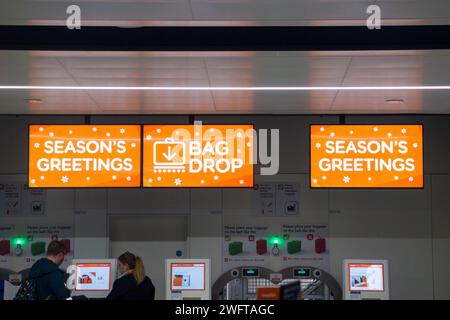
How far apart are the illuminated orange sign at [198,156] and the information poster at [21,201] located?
5.59ft

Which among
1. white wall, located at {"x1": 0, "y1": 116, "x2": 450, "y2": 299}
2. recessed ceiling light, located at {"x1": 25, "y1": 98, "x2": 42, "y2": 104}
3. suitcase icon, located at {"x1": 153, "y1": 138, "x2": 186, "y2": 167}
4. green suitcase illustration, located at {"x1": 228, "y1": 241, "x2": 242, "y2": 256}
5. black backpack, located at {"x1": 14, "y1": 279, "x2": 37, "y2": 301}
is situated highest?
recessed ceiling light, located at {"x1": 25, "y1": 98, "x2": 42, "y2": 104}

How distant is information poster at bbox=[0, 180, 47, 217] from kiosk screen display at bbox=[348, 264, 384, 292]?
338cm

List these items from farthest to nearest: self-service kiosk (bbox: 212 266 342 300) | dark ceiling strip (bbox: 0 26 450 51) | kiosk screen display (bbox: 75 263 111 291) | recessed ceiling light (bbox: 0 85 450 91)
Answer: self-service kiosk (bbox: 212 266 342 300) → kiosk screen display (bbox: 75 263 111 291) → recessed ceiling light (bbox: 0 85 450 91) → dark ceiling strip (bbox: 0 26 450 51)

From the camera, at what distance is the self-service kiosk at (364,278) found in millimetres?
7164

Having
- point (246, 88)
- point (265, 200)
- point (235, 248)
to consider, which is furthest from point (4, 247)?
point (246, 88)

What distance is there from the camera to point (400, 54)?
4.48 metres

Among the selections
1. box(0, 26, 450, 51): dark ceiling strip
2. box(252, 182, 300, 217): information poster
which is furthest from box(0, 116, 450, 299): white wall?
box(0, 26, 450, 51): dark ceiling strip

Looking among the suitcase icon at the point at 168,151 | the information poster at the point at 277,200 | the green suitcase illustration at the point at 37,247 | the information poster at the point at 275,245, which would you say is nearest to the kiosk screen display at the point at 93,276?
the green suitcase illustration at the point at 37,247

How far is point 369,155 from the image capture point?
20.9 ft

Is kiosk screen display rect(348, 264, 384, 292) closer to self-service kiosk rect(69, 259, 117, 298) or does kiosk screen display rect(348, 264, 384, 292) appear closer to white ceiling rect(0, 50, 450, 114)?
white ceiling rect(0, 50, 450, 114)

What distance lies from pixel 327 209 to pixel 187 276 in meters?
1.68

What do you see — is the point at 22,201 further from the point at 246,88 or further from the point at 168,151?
the point at 246,88

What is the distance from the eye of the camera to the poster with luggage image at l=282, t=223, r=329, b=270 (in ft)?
24.6
